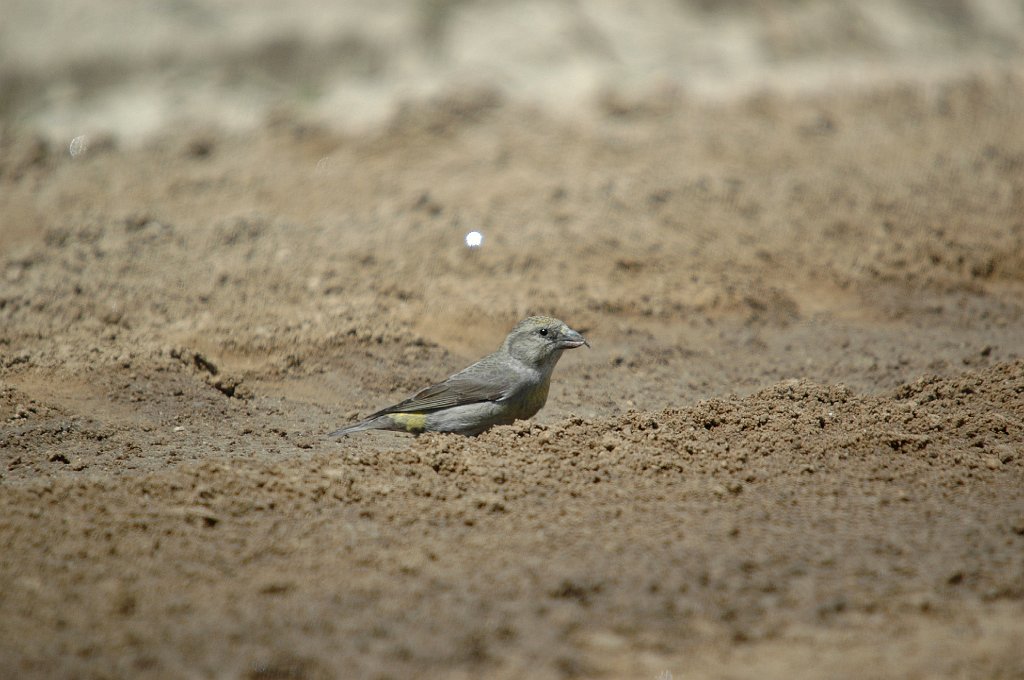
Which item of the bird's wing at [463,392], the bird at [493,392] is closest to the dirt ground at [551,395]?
the bird at [493,392]

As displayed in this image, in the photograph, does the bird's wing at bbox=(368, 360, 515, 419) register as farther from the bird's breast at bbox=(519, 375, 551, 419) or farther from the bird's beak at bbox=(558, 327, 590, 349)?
the bird's beak at bbox=(558, 327, 590, 349)

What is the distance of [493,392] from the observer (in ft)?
23.7

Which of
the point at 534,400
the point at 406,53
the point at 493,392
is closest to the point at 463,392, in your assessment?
the point at 493,392

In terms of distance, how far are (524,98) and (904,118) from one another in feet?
16.9

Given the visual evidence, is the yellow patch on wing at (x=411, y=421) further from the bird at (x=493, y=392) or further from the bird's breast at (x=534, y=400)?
the bird's breast at (x=534, y=400)

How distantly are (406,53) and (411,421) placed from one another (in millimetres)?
8493

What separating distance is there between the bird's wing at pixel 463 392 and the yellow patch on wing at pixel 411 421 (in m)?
0.05

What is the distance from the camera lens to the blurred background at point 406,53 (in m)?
13.3

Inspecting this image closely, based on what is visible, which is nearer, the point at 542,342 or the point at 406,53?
the point at 542,342

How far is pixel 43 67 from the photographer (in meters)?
13.7

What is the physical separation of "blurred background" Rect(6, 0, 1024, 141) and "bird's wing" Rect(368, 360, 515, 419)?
652cm

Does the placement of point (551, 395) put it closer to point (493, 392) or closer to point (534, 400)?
point (534, 400)

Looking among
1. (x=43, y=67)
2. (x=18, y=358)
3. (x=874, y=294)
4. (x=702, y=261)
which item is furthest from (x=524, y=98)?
(x=18, y=358)

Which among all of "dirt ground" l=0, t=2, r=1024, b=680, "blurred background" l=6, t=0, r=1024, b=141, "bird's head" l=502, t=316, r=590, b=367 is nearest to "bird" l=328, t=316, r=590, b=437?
"bird's head" l=502, t=316, r=590, b=367
